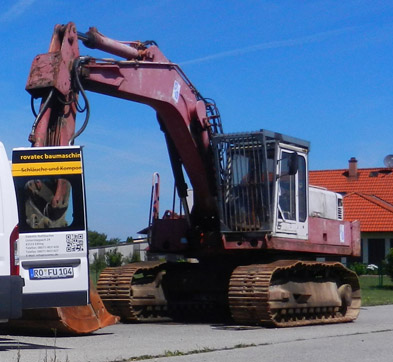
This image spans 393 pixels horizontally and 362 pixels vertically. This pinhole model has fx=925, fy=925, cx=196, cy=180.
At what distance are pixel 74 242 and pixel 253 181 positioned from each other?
539 cm

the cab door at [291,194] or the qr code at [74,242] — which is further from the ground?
the cab door at [291,194]

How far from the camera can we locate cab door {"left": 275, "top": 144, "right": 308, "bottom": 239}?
1648 cm

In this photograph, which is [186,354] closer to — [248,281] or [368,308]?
[248,281]

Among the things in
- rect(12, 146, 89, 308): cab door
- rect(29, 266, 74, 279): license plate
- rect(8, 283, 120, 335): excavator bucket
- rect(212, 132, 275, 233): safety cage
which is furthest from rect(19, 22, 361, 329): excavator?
rect(29, 266, 74, 279): license plate

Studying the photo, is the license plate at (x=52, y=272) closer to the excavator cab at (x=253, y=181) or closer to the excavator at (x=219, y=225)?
the excavator at (x=219, y=225)

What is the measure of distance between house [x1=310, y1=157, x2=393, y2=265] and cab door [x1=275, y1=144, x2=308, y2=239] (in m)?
34.1

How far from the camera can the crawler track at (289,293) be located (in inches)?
608

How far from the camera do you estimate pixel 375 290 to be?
109 ft

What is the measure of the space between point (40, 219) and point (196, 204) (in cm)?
545

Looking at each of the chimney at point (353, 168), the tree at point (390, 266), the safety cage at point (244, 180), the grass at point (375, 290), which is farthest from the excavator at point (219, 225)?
the chimney at point (353, 168)

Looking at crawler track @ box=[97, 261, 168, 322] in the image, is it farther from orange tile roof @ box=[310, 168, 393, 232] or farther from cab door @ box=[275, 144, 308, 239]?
orange tile roof @ box=[310, 168, 393, 232]

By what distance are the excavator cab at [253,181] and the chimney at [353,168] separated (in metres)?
41.9

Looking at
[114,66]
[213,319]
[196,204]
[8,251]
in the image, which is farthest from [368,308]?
[8,251]

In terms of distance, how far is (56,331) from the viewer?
1308cm
